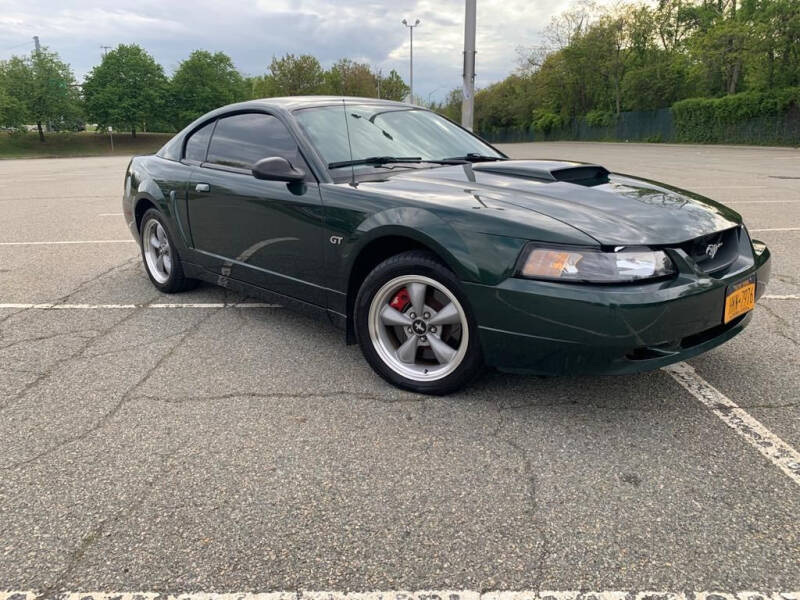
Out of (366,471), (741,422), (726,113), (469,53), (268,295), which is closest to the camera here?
(366,471)

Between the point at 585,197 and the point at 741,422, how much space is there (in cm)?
121

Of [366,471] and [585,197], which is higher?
[585,197]

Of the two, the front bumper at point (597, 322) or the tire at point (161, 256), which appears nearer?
the front bumper at point (597, 322)

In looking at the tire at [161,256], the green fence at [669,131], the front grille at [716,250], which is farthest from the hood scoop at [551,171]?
the green fence at [669,131]

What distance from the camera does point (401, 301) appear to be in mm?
3000

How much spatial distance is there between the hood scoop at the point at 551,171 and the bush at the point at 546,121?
5985cm

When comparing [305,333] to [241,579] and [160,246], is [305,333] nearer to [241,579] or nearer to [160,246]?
[160,246]

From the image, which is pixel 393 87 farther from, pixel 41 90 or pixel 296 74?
pixel 41 90

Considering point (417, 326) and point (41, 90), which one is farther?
point (41, 90)

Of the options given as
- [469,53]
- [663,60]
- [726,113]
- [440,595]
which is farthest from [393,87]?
[440,595]

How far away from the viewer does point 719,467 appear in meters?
2.29

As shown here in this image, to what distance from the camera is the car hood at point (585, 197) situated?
2.52 metres

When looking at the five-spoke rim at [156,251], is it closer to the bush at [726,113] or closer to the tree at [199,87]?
the bush at [726,113]

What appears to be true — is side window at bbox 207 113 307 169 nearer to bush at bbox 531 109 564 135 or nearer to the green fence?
the green fence
